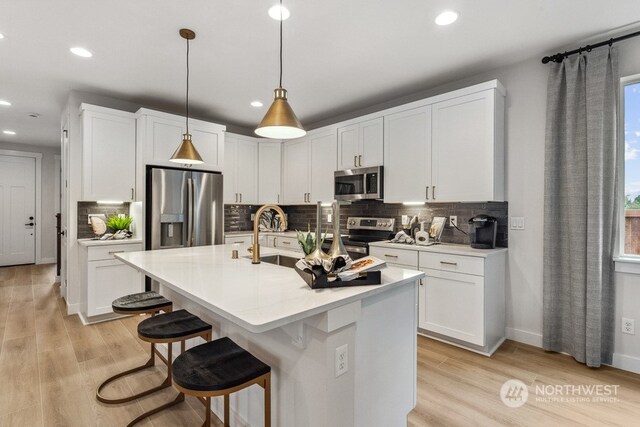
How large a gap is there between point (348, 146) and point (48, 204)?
7.03 metres

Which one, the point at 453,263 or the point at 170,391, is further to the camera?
the point at 453,263

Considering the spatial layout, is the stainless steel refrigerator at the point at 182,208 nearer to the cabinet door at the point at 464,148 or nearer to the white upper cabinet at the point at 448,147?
the white upper cabinet at the point at 448,147

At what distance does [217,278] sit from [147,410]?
1.13 metres

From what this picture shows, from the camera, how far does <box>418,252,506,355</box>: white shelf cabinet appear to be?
2.74 metres

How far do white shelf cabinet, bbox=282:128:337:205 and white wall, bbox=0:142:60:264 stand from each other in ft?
18.6

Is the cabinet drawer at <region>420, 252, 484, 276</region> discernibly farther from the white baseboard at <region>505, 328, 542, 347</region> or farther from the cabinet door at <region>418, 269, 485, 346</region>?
the white baseboard at <region>505, 328, 542, 347</region>

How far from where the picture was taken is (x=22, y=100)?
4.14 metres

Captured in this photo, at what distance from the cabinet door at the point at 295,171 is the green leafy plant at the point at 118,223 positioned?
7.25ft

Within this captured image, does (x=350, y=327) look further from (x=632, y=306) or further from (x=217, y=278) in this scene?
(x=632, y=306)

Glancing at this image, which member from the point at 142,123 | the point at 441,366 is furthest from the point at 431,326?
the point at 142,123

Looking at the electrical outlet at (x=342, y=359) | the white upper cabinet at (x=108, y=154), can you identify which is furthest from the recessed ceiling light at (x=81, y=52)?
the electrical outlet at (x=342, y=359)

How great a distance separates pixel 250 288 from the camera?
146 cm

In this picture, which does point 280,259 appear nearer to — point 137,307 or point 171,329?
point 171,329

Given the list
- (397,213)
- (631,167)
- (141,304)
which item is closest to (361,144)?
(397,213)
